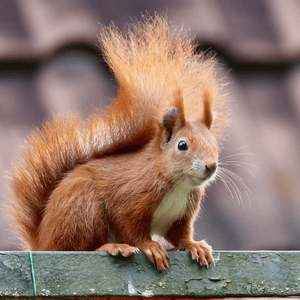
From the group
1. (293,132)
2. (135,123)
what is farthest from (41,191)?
(293,132)

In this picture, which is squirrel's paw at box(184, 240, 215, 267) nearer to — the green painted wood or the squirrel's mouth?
the green painted wood

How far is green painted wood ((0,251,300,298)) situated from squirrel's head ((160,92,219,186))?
22 cm

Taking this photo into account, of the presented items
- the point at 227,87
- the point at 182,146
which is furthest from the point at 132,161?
the point at 227,87

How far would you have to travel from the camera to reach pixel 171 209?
1443mm

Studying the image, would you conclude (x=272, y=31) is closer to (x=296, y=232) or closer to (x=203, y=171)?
(x=296, y=232)

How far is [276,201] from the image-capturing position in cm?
186

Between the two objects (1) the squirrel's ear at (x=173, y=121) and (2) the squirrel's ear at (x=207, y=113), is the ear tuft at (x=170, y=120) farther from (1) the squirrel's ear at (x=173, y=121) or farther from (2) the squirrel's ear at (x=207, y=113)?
(2) the squirrel's ear at (x=207, y=113)

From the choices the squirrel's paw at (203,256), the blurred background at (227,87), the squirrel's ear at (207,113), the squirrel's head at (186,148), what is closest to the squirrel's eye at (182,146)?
the squirrel's head at (186,148)

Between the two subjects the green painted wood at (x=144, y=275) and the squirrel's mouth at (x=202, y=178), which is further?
the squirrel's mouth at (x=202, y=178)

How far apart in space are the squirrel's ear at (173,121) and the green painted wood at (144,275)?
0.35m

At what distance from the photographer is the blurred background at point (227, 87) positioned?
181cm

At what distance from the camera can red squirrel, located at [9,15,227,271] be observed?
136 centimetres

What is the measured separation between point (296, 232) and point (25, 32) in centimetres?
125

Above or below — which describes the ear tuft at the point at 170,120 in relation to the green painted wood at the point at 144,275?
above
